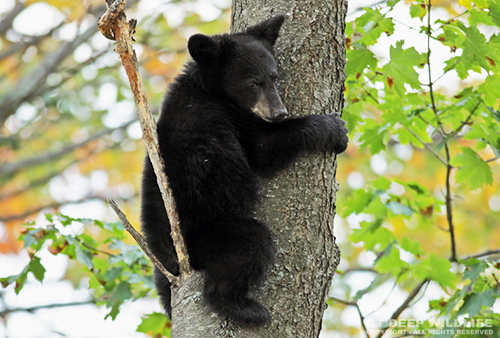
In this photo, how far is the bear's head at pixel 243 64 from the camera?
311 cm

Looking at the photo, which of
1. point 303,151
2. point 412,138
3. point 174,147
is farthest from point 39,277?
point 412,138

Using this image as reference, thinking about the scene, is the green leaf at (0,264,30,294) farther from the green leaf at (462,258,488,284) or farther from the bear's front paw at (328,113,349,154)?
the green leaf at (462,258,488,284)

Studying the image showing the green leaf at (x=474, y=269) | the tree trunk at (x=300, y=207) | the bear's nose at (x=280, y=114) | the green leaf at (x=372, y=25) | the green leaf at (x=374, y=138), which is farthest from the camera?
the green leaf at (x=374, y=138)

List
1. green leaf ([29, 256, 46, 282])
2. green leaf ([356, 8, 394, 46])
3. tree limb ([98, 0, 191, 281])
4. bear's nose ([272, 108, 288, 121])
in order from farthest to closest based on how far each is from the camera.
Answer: green leaf ([29, 256, 46, 282])
green leaf ([356, 8, 394, 46])
bear's nose ([272, 108, 288, 121])
tree limb ([98, 0, 191, 281])

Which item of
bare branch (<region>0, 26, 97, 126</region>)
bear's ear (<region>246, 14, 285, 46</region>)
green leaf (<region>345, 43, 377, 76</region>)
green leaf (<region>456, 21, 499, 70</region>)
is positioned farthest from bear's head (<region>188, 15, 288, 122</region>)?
bare branch (<region>0, 26, 97, 126</region>)

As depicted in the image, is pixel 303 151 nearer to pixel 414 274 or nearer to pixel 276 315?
pixel 276 315

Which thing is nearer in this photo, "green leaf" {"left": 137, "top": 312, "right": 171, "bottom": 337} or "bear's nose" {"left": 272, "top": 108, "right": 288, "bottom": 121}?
"bear's nose" {"left": 272, "top": 108, "right": 288, "bottom": 121}

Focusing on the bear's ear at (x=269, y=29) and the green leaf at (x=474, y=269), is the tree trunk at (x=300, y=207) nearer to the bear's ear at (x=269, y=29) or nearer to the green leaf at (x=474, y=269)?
the bear's ear at (x=269, y=29)

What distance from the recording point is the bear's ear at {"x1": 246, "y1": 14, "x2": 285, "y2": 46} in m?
3.03

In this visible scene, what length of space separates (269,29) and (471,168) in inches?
77.5

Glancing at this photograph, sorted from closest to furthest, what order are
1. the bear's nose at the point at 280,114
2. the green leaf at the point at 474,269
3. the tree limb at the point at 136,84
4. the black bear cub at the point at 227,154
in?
the tree limb at the point at 136,84 < the black bear cub at the point at 227,154 < the bear's nose at the point at 280,114 < the green leaf at the point at 474,269

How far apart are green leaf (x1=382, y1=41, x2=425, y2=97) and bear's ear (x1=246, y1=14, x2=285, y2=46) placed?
35.9 inches

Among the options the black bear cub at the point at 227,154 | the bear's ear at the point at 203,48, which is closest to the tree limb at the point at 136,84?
the black bear cub at the point at 227,154

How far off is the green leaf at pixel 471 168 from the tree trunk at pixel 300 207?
128cm
